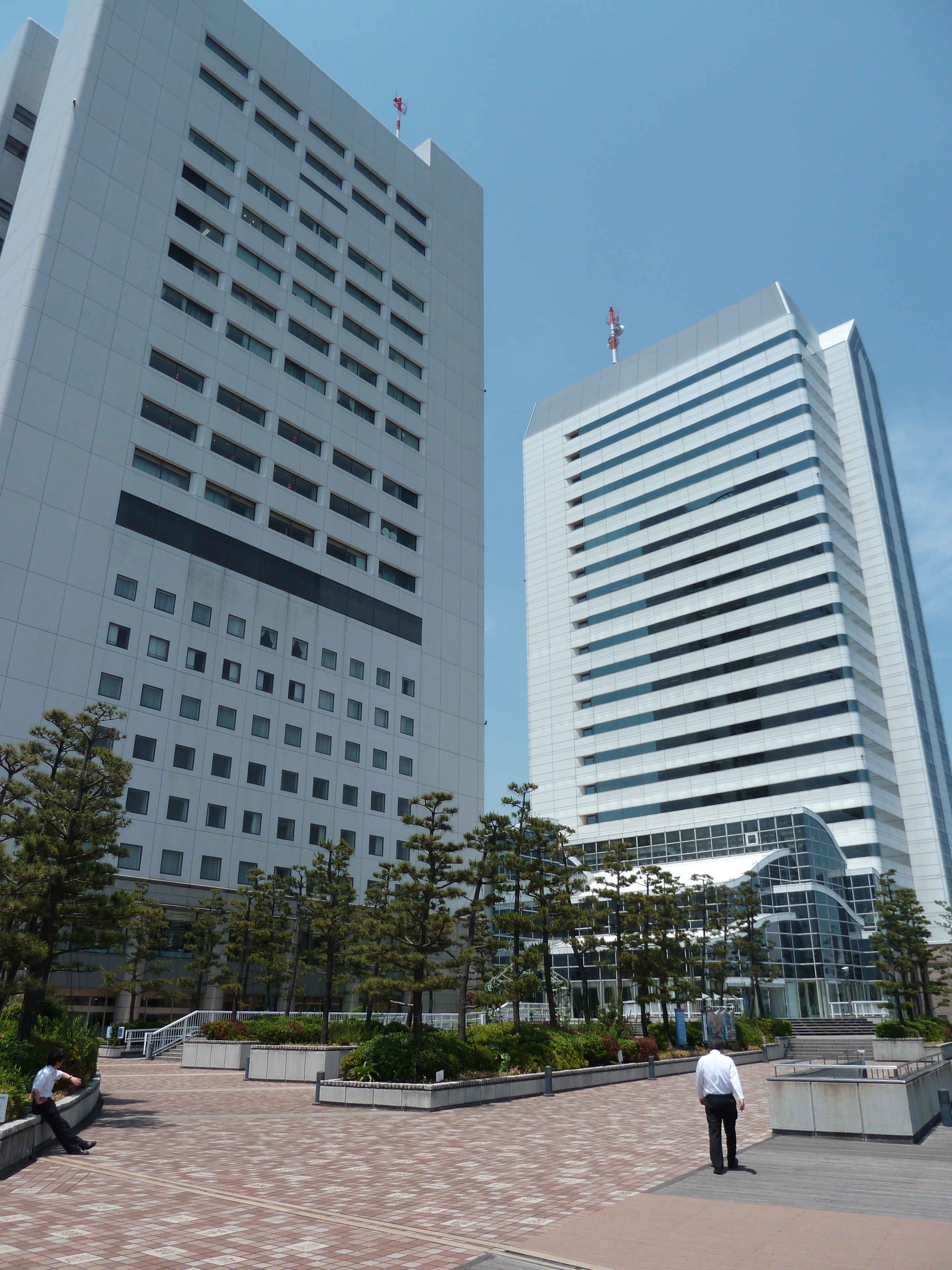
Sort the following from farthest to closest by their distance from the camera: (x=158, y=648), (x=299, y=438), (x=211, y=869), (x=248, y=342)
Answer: (x=299, y=438)
(x=248, y=342)
(x=158, y=648)
(x=211, y=869)

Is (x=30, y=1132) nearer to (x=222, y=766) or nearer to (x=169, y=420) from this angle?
(x=222, y=766)

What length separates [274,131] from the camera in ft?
204

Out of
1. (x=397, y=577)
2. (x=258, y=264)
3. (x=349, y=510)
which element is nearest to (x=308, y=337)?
(x=258, y=264)

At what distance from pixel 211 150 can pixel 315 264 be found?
958cm

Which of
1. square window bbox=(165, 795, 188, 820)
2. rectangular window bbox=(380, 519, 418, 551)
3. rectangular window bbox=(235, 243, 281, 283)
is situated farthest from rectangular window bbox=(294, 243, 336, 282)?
square window bbox=(165, 795, 188, 820)

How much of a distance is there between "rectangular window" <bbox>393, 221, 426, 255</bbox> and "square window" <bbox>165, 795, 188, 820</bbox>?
160 feet

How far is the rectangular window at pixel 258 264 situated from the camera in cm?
5744

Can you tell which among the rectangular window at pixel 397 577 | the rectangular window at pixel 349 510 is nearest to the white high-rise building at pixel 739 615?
the rectangular window at pixel 397 577

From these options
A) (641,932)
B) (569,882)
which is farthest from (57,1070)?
(641,932)

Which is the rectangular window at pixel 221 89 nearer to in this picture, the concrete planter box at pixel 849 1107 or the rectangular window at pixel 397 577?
the rectangular window at pixel 397 577

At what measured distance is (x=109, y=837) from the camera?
21828 mm

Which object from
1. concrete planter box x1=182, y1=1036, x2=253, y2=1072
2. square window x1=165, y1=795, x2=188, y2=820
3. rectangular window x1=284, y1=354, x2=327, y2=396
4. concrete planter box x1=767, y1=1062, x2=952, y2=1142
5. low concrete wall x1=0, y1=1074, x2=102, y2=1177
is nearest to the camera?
low concrete wall x1=0, y1=1074, x2=102, y2=1177

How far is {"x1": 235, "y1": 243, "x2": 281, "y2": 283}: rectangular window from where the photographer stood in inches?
2261

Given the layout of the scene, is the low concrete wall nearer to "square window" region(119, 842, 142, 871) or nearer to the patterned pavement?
the patterned pavement
